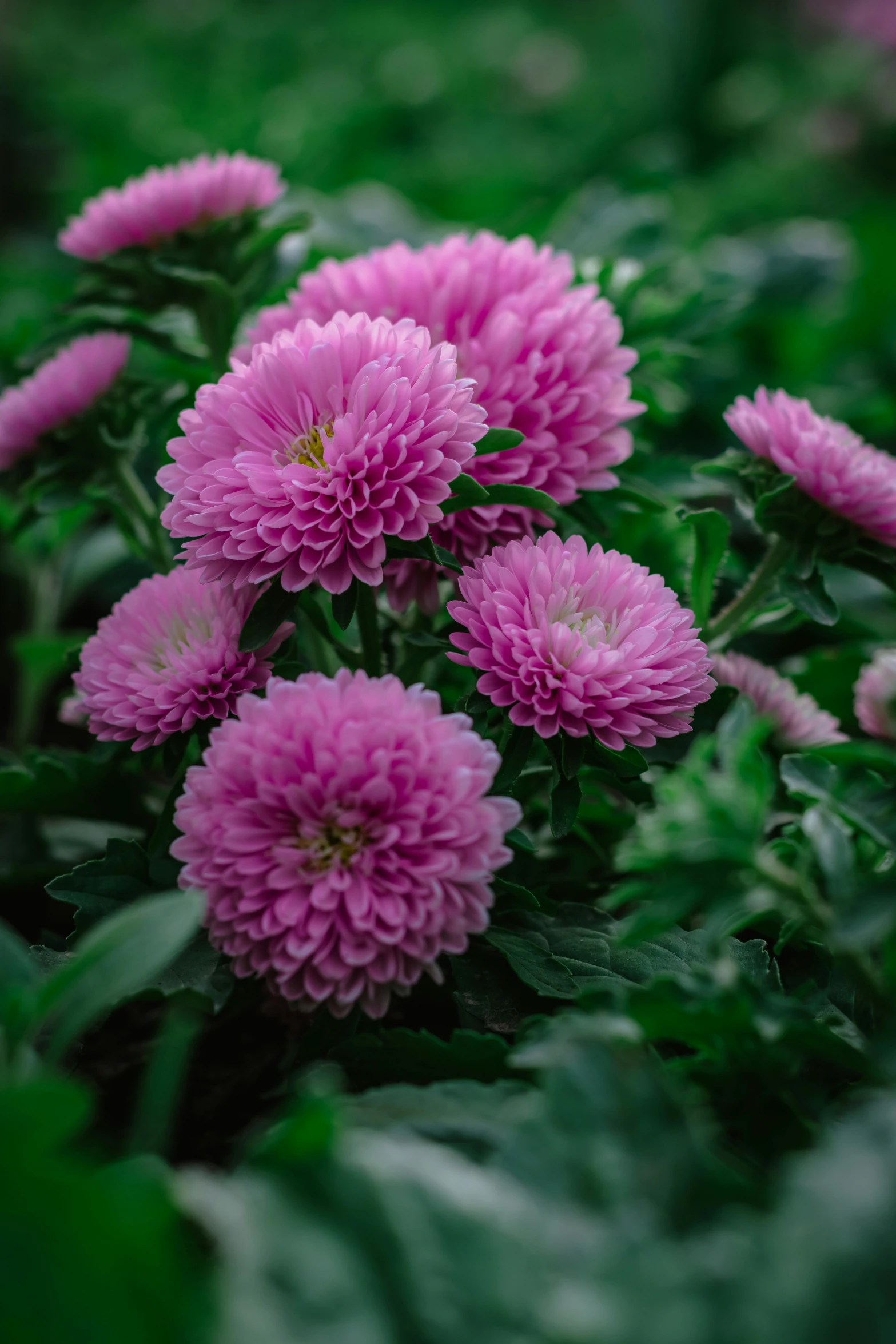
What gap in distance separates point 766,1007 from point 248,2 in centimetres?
511

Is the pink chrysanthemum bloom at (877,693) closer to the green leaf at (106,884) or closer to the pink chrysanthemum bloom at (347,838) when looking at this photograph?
the pink chrysanthemum bloom at (347,838)

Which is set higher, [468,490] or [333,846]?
[468,490]

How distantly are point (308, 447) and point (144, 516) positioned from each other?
331 mm

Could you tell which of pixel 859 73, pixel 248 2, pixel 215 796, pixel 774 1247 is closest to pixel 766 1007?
pixel 774 1247

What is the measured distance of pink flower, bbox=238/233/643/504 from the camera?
0.82m

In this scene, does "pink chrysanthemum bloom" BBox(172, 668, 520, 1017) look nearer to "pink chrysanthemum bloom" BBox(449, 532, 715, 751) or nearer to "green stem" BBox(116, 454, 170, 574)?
"pink chrysanthemum bloom" BBox(449, 532, 715, 751)

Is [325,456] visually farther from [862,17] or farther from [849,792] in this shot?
[862,17]

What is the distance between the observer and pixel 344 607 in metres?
0.73

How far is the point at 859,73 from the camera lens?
10.1 feet

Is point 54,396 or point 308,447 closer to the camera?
point 308,447

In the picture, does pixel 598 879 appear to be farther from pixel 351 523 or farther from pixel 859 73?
pixel 859 73

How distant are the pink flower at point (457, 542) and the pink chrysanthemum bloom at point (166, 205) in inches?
17.0

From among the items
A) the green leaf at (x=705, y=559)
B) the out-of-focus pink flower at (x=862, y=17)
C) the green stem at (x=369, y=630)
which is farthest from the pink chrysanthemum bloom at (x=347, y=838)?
the out-of-focus pink flower at (x=862, y=17)

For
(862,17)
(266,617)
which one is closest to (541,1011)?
(266,617)
